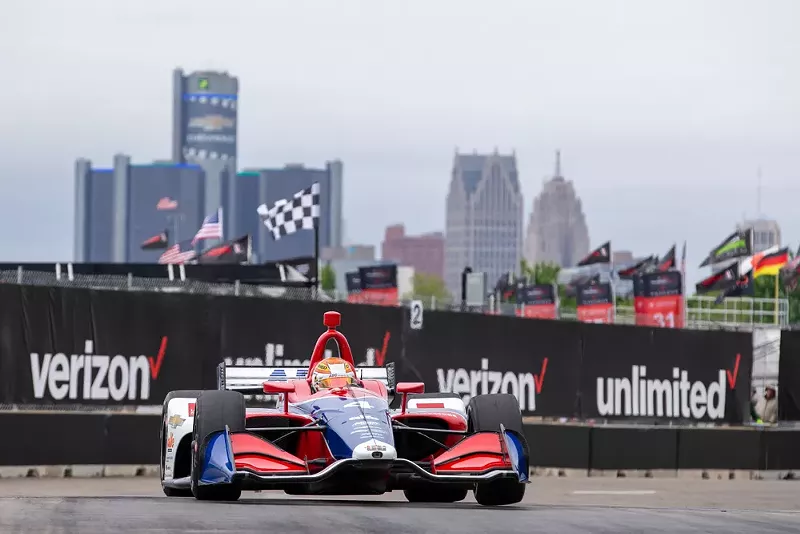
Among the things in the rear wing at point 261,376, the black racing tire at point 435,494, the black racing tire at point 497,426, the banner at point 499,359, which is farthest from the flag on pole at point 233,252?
the black racing tire at point 497,426

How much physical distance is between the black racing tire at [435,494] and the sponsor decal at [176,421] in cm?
201

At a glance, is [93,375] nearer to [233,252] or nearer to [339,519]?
[339,519]

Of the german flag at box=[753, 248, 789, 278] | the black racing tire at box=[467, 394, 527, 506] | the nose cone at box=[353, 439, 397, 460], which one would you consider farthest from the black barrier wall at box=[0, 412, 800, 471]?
the german flag at box=[753, 248, 789, 278]

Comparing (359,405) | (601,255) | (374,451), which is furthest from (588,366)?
(601,255)

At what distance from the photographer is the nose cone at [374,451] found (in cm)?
1087

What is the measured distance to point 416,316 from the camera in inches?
824

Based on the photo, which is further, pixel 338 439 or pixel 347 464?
pixel 338 439

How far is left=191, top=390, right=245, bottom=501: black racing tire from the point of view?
11.2m

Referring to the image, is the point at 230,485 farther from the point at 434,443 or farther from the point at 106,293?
the point at 106,293

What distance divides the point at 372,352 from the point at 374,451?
31.6ft

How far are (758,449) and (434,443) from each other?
11520mm

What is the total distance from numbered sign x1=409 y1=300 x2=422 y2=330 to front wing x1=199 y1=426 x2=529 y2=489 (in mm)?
8938

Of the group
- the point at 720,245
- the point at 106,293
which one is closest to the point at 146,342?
the point at 106,293

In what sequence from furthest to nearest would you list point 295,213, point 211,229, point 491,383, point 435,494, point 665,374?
point 211,229, point 295,213, point 665,374, point 491,383, point 435,494
